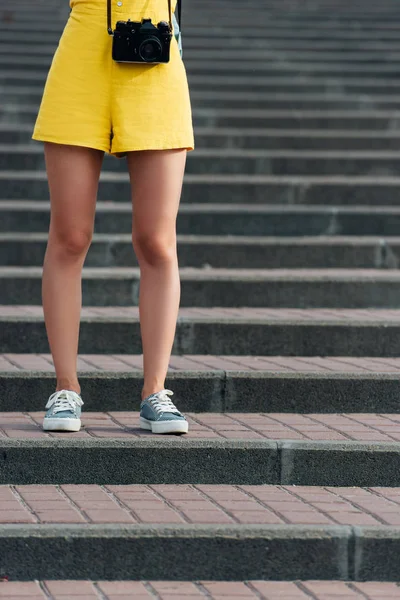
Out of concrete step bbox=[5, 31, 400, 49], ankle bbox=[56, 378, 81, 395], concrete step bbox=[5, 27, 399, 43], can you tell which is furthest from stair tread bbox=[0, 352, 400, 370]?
concrete step bbox=[5, 27, 399, 43]

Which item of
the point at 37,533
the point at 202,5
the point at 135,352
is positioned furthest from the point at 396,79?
the point at 37,533

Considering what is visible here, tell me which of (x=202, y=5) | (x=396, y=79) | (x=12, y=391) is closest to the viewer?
(x=12, y=391)

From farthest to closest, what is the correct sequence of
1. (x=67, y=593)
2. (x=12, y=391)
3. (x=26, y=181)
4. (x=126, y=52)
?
(x=26, y=181)
(x=12, y=391)
(x=126, y=52)
(x=67, y=593)

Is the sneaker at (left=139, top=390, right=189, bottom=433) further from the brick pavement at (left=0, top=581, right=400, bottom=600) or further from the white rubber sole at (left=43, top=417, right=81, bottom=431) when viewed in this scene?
the brick pavement at (left=0, top=581, right=400, bottom=600)

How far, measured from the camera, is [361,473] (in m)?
3.92

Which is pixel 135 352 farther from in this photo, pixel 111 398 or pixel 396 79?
A: pixel 396 79

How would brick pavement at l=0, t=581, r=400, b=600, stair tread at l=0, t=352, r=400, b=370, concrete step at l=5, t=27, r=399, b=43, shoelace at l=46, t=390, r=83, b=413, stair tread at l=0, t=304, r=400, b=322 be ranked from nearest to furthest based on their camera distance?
brick pavement at l=0, t=581, r=400, b=600 → shoelace at l=46, t=390, r=83, b=413 → stair tread at l=0, t=352, r=400, b=370 → stair tread at l=0, t=304, r=400, b=322 → concrete step at l=5, t=27, r=399, b=43

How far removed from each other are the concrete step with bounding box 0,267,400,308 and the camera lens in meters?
1.83

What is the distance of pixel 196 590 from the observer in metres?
3.29

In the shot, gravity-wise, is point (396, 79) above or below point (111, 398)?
above

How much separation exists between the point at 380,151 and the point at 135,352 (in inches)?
121

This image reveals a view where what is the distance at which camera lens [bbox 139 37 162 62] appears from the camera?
147 inches

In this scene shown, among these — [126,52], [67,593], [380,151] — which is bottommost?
[67,593]

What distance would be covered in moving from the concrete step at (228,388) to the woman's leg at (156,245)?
1.31 feet
